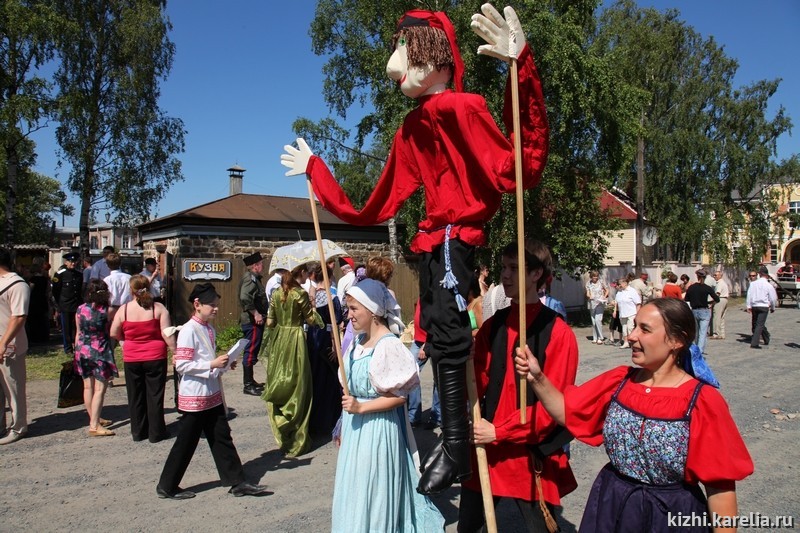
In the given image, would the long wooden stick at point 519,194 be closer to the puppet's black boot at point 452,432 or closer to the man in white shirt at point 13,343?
the puppet's black boot at point 452,432

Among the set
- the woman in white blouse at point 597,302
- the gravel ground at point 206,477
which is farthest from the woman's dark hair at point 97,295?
the woman in white blouse at point 597,302

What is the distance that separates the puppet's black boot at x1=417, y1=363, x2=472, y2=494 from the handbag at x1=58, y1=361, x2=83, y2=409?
634 cm

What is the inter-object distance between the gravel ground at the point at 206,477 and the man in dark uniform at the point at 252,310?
0.35 metres

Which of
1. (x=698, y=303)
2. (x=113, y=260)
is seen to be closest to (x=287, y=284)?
(x=113, y=260)

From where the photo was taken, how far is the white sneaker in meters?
6.03

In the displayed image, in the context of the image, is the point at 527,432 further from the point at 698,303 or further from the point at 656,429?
the point at 698,303

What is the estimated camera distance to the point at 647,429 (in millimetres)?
2172

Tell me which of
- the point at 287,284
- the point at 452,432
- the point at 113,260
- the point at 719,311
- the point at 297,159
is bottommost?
the point at 719,311

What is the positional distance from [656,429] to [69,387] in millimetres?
7300

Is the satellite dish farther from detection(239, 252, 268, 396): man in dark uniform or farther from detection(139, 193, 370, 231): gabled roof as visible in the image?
detection(239, 252, 268, 396): man in dark uniform

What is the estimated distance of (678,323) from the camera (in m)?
Result: 2.23

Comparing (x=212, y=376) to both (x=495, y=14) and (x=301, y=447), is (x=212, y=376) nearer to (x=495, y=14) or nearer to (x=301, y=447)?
(x=301, y=447)

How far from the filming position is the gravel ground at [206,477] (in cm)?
423

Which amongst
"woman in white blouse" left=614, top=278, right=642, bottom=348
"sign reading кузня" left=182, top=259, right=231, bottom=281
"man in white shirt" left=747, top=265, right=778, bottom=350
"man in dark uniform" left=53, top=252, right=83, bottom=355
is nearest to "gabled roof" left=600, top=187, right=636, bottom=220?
"man in white shirt" left=747, top=265, right=778, bottom=350
